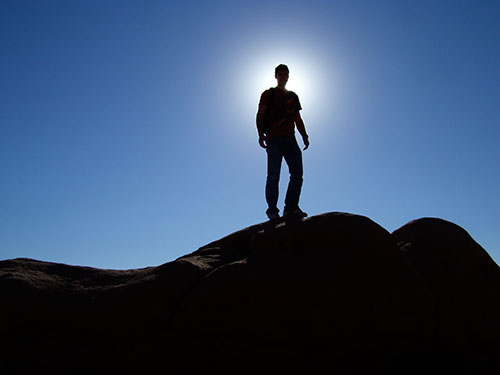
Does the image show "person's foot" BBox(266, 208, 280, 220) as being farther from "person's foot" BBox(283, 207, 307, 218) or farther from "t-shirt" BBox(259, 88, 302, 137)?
"t-shirt" BBox(259, 88, 302, 137)

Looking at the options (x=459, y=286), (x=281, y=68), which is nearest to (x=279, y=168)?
(x=281, y=68)

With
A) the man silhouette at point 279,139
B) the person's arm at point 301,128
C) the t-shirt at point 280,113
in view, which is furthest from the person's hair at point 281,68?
the person's arm at point 301,128

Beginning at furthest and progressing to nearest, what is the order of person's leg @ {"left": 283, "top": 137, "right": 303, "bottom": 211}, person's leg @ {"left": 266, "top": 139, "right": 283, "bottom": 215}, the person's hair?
the person's hair
person's leg @ {"left": 283, "top": 137, "right": 303, "bottom": 211}
person's leg @ {"left": 266, "top": 139, "right": 283, "bottom": 215}

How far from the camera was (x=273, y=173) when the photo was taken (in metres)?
7.74

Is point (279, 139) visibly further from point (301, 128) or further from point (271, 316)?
point (271, 316)

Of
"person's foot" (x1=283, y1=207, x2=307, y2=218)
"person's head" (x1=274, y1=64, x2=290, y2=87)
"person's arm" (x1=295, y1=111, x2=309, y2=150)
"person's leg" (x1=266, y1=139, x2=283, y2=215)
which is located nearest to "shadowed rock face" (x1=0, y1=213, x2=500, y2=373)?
"person's foot" (x1=283, y1=207, x2=307, y2=218)

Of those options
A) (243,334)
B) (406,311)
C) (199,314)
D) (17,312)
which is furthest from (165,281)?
(406,311)

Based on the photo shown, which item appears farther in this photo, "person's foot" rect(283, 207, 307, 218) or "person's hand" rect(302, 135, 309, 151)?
"person's hand" rect(302, 135, 309, 151)

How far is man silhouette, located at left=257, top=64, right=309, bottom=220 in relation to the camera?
306 inches

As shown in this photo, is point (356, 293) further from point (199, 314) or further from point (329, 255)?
point (199, 314)

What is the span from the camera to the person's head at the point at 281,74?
7.98m

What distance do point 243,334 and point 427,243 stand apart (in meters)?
3.45

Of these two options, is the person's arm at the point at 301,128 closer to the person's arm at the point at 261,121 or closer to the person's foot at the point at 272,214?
the person's arm at the point at 261,121

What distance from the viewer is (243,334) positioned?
5.01 meters
